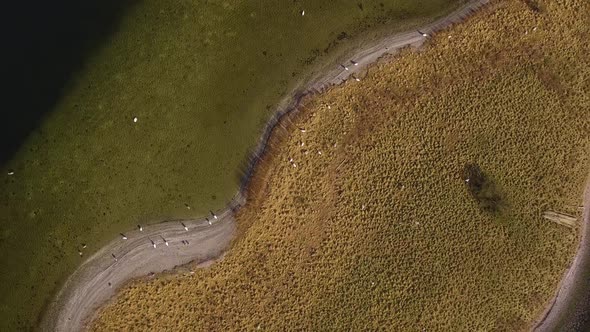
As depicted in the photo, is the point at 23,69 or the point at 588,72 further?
the point at 588,72

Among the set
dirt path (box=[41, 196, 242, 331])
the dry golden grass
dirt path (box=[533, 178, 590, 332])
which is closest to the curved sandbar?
dirt path (box=[41, 196, 242, 331])

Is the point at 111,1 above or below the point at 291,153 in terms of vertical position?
above

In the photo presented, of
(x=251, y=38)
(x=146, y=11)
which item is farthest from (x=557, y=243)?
(x=146, y=11)

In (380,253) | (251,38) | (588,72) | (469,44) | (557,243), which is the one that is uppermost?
(251,38)

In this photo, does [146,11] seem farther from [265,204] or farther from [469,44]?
[469,44]

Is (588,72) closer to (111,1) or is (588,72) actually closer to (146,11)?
(146,11)
